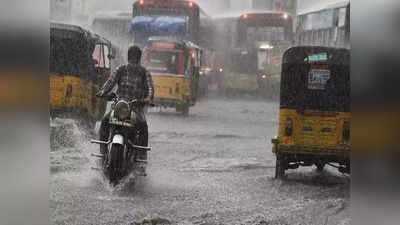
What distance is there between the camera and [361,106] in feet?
23.7

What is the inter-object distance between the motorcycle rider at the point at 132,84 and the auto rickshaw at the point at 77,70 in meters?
0.24

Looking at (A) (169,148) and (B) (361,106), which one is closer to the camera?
(B) (361,106)

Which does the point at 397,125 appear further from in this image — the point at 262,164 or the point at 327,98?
the point at 262,164

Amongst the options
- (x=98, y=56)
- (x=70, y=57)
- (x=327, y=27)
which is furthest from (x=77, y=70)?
(x=327, y=27)

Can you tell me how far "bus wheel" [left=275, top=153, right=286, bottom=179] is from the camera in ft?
26.0

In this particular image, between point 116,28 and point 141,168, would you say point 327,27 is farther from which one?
point 141,168

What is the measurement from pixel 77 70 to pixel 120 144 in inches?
50.7

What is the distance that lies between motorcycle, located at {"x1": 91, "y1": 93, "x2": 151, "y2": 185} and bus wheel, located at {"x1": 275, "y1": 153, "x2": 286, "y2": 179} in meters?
1.44

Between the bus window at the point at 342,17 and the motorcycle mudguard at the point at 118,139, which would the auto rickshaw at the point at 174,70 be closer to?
the motorcycle mudguard at the point at 118,139

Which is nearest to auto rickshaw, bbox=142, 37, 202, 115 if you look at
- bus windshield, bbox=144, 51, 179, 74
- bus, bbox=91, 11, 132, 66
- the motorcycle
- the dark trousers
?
bus windshield, bbox=144, 51, 179, 74

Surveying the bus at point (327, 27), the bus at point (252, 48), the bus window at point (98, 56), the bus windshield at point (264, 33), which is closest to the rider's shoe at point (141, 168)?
the bus window at point (98, 56)

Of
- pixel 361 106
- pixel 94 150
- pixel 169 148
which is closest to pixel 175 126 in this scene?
pixel 169 148

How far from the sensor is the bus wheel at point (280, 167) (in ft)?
26.0

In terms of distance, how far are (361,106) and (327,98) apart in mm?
607
